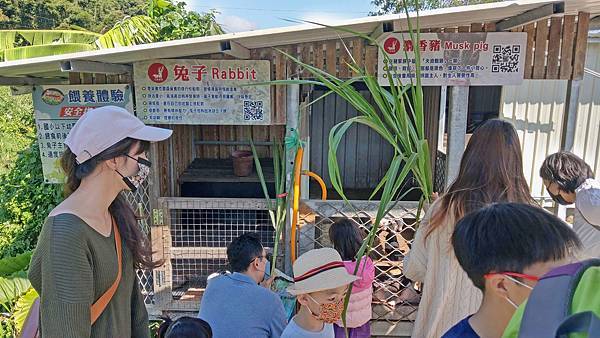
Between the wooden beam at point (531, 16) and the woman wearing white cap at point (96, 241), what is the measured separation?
2637 millimetres

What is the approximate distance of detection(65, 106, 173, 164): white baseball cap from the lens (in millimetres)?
1538

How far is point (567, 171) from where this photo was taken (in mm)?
2469

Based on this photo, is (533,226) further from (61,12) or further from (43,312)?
(61,12)

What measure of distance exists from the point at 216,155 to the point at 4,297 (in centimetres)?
246

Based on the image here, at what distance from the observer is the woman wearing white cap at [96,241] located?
4.50ft

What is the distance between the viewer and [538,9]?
3025mm

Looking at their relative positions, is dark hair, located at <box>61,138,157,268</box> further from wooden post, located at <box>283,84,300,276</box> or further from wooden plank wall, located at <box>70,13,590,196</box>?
wooden plank wall, located at <box>70,13,590,196</box>

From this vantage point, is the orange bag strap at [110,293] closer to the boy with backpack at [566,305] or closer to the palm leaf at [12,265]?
the boy with backpack at [566,305]

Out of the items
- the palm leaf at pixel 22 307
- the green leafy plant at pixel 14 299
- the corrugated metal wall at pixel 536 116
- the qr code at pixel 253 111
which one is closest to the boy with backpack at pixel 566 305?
the qr code at pixel 253 111

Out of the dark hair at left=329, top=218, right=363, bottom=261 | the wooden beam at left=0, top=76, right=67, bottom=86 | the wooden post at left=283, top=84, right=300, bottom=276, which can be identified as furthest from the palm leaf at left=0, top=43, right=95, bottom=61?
the dark hair at left=329, top=218, right=363, bottom=261

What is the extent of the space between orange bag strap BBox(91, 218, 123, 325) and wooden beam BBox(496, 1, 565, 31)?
2922 mm

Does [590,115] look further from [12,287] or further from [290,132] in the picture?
[12,287]

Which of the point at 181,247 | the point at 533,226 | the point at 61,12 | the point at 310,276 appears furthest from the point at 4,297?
the point at 61,12

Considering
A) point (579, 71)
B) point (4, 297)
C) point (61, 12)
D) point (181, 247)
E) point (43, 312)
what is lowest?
point (4, 297)
